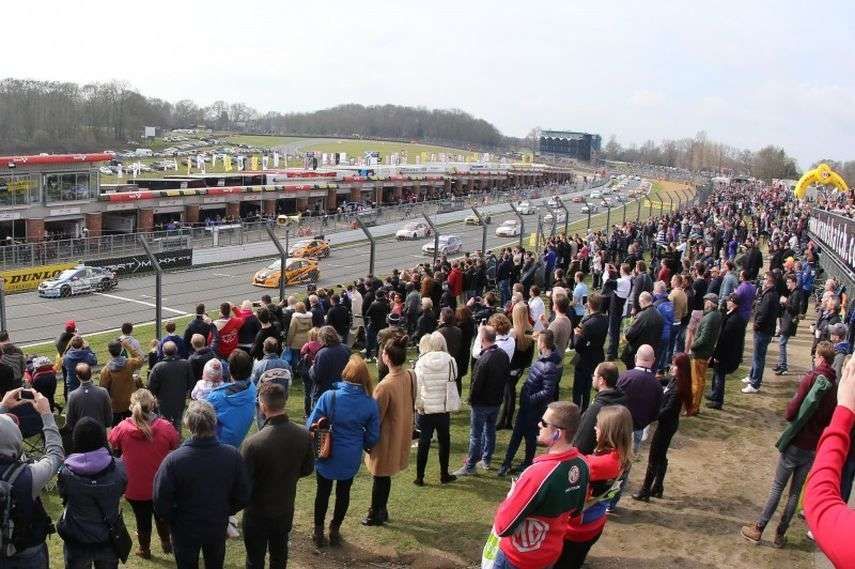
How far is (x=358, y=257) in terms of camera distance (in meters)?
22.3

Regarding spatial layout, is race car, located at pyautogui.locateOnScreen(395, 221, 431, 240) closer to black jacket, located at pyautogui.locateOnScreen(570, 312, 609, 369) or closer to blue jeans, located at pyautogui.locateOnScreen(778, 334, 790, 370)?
blue jeans, located at pyautogui.locateOnScreen(778, 334, 790, 370)

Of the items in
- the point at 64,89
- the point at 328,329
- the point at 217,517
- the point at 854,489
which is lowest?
the point at 854,489

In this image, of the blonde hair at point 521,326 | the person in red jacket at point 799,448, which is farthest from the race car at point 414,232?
the person in red jacket at point 799,448

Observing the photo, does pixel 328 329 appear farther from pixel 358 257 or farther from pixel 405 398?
pixel 358 257

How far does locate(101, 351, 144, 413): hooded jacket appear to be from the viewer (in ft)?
26.3

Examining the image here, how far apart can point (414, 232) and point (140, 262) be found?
54.9 feet

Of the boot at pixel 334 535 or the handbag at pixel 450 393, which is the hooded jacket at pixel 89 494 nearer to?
the boot at pixel 334 535

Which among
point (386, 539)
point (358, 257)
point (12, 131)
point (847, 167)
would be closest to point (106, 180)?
point (12, 131)

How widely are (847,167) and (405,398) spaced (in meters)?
149

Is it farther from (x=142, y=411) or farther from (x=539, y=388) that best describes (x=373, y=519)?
(x=142, y=411)

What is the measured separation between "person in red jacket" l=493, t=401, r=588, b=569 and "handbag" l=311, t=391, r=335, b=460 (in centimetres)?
202

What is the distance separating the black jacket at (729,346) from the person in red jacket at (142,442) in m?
7.51

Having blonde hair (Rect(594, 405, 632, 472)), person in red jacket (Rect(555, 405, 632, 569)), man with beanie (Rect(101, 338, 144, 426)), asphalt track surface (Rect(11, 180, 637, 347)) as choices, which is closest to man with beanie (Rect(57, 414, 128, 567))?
person in red jacket (Rect(555, 405, 632, 569))

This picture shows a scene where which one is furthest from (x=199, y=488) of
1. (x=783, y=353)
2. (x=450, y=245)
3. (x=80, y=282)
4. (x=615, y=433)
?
(x=450, y=245)
